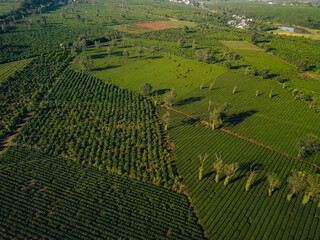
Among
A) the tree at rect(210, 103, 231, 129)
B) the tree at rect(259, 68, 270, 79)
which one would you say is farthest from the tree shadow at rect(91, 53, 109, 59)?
the tree at rect(259, 68, 270, 79)

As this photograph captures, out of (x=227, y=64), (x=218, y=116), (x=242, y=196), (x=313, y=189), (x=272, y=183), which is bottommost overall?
(x=242, y=196)

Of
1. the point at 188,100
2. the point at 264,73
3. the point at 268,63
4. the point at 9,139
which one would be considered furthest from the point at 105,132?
the point at 268,63

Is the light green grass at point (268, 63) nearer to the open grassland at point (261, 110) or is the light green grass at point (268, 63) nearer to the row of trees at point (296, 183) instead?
the open grassland at point (261, 110)

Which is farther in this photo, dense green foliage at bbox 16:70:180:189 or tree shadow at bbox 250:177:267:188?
dense green foliage at bbox 16:70:180:189

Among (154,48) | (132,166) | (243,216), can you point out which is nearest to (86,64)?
(154,48)

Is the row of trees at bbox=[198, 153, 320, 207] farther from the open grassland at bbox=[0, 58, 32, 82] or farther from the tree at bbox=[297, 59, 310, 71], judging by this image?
→ the open grassland at bbox=[0, 58, 32, 82]

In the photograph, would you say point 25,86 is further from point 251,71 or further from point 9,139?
point 251,71
